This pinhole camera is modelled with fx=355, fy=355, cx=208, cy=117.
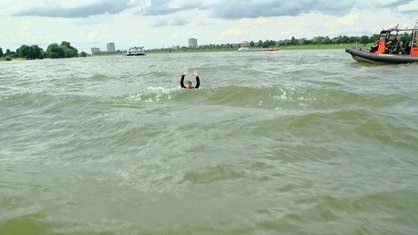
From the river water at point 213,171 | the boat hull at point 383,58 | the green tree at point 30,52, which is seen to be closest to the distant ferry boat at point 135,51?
the green tree at point 30,52

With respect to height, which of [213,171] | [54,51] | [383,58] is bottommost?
[213,171]

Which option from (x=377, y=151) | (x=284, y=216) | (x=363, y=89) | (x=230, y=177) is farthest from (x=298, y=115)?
(x=363, y=89)

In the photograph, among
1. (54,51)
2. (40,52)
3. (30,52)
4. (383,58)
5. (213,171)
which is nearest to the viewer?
(213,171)

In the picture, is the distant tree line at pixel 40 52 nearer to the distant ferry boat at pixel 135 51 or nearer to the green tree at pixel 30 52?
the green tree at pixel 30 52

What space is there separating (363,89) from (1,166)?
1315cm

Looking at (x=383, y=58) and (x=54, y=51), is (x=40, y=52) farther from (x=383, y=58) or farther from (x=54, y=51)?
(x=383, y=58)

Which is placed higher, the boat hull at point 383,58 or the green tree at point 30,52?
the green tree at point 30,52

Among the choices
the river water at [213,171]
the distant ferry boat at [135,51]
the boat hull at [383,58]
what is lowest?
the river water at [213,171]

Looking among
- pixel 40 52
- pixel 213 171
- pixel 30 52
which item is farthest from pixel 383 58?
pixel 40 52

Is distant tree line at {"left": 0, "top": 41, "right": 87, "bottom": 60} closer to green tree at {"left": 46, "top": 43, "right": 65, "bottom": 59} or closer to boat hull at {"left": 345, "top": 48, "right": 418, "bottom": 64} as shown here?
green tree at {"left": 46, "top": 43, "right": 65, "bottom": 59}

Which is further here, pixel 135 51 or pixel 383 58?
pixel 135 51

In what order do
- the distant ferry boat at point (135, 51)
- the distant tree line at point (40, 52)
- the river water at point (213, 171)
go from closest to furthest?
the river water at point (213, 171) < the distant tree line at point (40, 52) < the distant ferry boat at point (135, 51)

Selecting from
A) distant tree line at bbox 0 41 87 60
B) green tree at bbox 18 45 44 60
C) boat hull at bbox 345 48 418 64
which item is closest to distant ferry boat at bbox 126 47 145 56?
distant tree line at bbox 0 41 87 60

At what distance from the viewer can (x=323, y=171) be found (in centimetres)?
570
